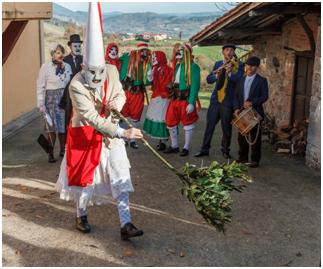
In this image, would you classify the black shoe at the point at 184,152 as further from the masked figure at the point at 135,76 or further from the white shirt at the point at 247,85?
the white shirt at the point at 247,85

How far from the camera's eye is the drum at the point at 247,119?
7.02m

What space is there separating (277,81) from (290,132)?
1.43m

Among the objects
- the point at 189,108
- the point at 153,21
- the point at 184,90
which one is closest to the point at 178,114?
the point at 189,108

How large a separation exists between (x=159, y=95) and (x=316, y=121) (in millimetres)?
2488

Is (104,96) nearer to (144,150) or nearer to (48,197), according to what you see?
(48,197)

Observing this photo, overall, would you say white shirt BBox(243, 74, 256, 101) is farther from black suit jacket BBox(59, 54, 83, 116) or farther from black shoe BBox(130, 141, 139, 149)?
black suit jacket BBox(59, 54, 83, 116)

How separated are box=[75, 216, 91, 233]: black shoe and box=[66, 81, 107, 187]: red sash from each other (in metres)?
0.43

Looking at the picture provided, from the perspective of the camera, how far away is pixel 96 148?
464 cm

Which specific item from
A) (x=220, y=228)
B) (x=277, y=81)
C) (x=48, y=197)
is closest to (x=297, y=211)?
(x=220, y=228)

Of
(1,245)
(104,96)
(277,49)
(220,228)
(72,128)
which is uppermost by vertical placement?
(277,49)

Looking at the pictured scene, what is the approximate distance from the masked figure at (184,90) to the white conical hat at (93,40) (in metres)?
3.30

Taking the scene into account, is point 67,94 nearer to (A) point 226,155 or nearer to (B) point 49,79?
(B) point 49,79

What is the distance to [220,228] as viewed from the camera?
13.4 ft

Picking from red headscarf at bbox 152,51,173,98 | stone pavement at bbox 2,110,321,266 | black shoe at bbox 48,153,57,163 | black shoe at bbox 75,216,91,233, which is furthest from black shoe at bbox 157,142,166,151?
black shoe at bbox 75,216,91,233
